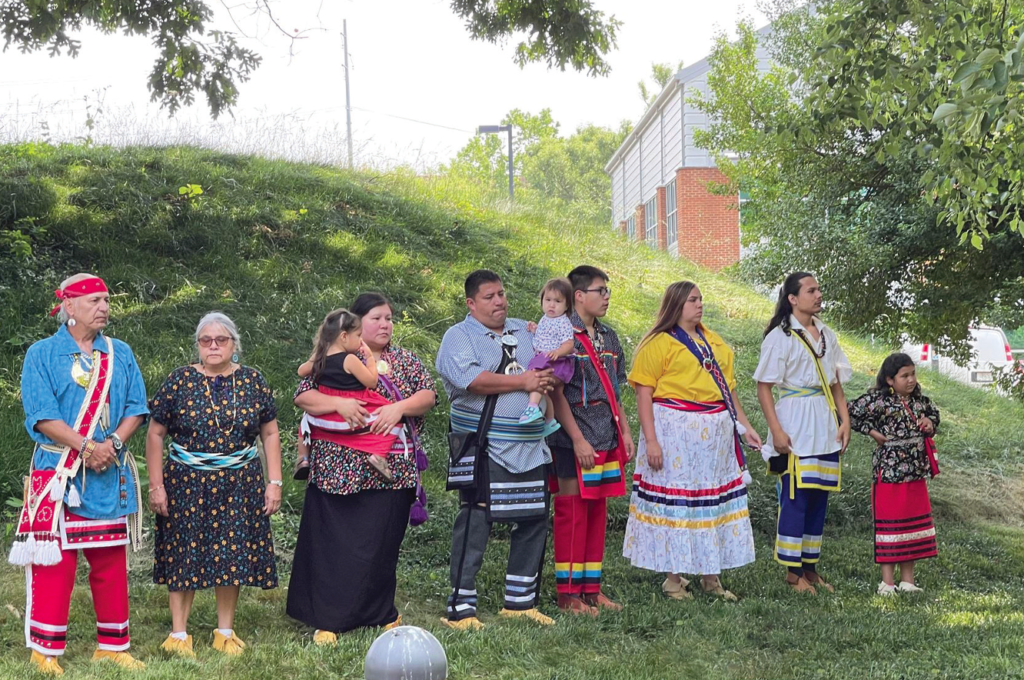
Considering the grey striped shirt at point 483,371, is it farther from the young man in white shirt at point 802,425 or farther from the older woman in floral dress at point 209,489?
the young man in white shirt at point 802,425

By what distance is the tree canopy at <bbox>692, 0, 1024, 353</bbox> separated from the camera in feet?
18.5

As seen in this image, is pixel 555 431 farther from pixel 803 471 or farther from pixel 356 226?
pixel 356 226

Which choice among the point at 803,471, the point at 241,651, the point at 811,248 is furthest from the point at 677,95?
the point at 241,651

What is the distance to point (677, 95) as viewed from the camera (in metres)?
29.9

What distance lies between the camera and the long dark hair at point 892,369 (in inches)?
281

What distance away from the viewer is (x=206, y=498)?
5.42 metres

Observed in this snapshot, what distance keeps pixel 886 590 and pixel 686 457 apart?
64.4 inches

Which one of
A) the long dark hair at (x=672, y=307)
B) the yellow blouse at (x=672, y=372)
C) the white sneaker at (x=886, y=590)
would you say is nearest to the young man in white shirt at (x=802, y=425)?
the white sneaker at (x=886, y=590)

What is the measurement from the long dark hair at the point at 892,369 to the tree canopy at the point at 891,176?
2.93ft

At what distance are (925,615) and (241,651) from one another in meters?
3.74

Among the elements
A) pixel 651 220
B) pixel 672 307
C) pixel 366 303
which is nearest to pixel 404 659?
pixel 366 303

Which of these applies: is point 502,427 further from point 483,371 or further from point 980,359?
point 980,359

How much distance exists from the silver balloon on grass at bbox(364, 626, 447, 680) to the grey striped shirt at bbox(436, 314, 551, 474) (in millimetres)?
2288

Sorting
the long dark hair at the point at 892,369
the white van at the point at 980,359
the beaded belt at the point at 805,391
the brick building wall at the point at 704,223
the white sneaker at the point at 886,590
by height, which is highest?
the brick building wall at the point at 704,223
